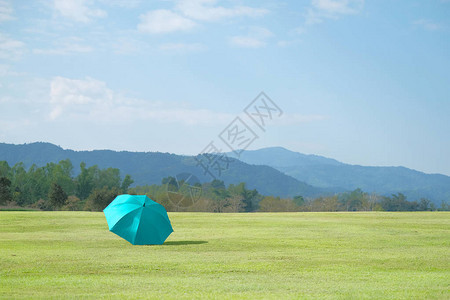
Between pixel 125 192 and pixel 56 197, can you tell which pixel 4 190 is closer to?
pixel 56 197

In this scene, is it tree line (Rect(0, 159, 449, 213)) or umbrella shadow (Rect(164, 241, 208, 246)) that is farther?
tree line (Rect(0, 159, 449, 213))

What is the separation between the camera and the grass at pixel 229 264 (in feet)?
37.2

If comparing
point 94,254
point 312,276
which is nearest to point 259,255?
point 312,276

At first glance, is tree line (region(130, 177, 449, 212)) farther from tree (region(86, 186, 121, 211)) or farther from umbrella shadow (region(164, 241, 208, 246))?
umbrella shadow (region(164, 241, 208, 246))

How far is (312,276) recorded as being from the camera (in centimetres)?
1361

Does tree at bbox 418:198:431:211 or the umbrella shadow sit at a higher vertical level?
tree at bbox 418:198:431:211

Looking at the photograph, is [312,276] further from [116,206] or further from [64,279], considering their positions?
[116,206]

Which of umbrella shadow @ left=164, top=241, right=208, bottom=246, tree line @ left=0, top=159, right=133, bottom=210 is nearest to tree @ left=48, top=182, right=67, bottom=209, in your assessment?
tree line @ left=0, top=159, right=133, bottom=210

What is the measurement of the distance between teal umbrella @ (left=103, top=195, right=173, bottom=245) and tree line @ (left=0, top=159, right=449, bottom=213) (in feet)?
143

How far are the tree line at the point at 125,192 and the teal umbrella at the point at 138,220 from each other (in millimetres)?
43478

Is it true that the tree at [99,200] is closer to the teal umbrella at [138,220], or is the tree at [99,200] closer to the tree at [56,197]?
the tree at [56,197]

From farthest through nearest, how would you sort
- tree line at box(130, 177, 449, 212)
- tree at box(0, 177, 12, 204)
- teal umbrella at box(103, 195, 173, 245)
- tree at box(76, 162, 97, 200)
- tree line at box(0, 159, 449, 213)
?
tree at box(76, 162, 97, 200)
tree line at box(130, 177, 449, 212)
tree line at box(0, 159, 449, 213)
tree at box(0, 177, 12, 204)
teal umbrella at box(103, 195, 173, 245)

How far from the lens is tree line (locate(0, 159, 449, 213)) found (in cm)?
6456

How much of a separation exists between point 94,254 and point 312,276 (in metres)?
7.79
